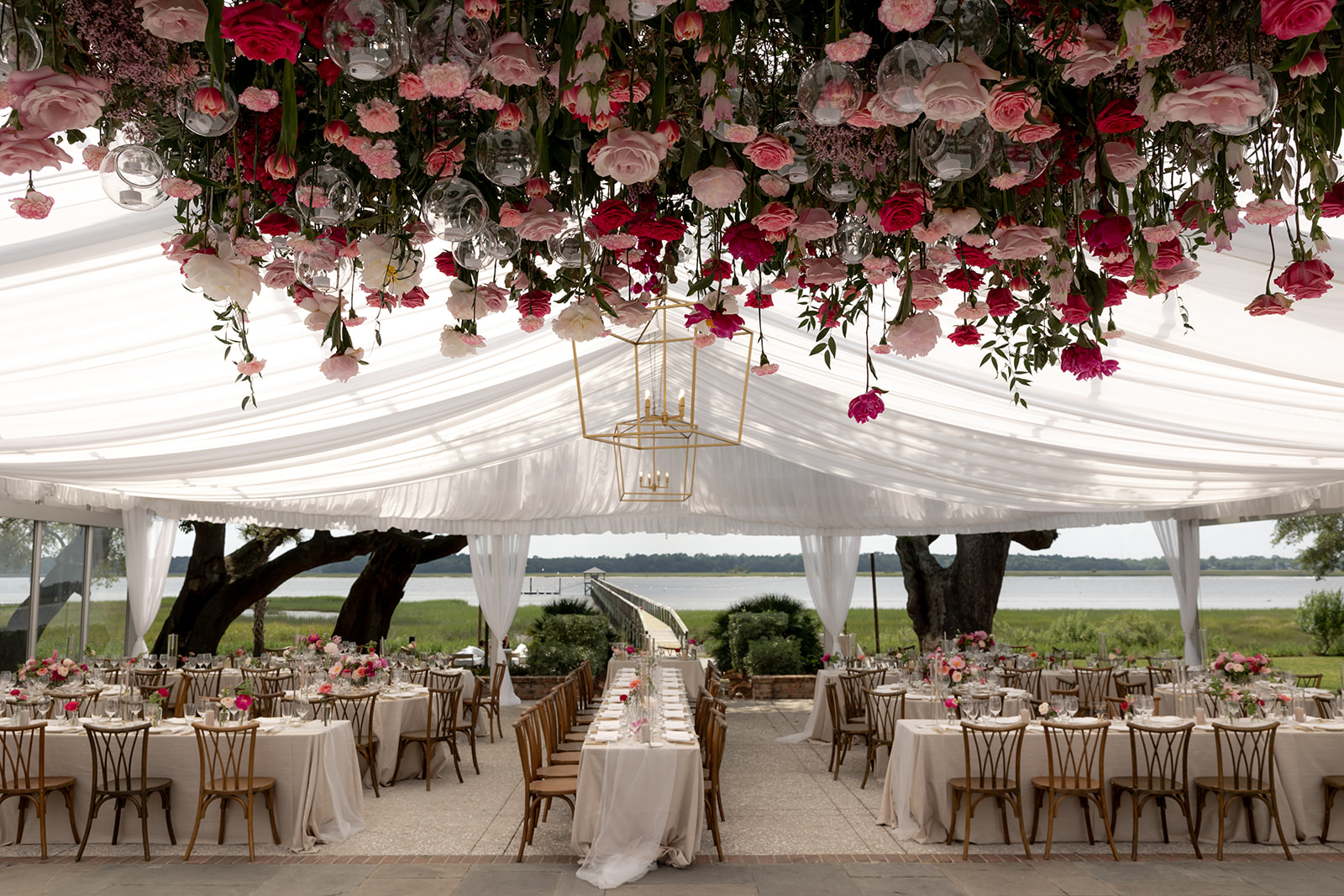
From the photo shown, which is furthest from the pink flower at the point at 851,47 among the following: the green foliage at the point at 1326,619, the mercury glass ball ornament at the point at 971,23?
the green foliage at the point at 1326,619

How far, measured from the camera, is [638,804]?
18.3 feet

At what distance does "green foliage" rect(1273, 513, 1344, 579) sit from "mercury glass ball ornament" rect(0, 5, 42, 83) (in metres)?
18.1

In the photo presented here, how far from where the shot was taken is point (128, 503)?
Result: 9.69m

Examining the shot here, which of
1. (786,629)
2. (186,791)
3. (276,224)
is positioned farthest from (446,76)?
(786,629)

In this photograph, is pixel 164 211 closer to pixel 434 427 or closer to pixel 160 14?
pixel 160 14

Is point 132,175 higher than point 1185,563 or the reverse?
higher

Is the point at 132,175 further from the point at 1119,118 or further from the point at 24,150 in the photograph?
the point at 1119,118

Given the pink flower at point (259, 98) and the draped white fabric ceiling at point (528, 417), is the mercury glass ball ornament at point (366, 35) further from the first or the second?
the draped white fabric ceiling at point (528, 417)

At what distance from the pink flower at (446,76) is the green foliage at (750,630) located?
13.0m

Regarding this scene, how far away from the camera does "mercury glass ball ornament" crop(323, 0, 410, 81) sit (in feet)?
4.42

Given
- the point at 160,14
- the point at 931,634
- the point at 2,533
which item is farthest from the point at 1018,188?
the point at 931,634

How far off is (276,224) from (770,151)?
111cm

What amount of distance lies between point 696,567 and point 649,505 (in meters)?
86.0

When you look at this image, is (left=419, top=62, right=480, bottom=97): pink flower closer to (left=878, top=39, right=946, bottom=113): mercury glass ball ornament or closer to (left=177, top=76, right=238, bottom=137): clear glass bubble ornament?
(left=177, top=76, right=238, bottom=137): clear glass bubble ornament
